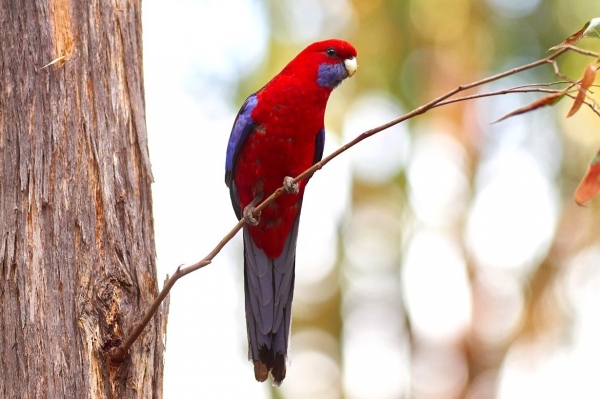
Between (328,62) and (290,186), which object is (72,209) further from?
(328,62)

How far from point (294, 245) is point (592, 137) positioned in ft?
18.3

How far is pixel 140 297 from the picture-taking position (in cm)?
261

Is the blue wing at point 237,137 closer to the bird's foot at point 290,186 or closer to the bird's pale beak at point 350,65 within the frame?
the bird's foot at point 290,186

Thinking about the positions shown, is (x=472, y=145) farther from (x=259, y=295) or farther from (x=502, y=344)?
(x=259, y=295)

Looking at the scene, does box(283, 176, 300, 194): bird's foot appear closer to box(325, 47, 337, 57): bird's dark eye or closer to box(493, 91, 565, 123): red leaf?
box(325, 47, 337, 57): bird's dark eye

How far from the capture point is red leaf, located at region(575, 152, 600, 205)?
2191 mm

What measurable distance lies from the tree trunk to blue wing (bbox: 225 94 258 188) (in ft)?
3.85

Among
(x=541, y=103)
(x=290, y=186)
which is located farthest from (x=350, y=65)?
(x=541, y=103)

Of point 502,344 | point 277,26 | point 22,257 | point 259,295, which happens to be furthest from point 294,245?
point 277,26

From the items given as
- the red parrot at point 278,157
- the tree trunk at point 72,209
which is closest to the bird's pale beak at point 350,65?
the red parrot at point 278,157

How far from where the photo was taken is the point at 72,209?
2.58 metres

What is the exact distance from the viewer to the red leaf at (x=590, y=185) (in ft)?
7.19

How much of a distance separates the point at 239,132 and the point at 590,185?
7.44ft

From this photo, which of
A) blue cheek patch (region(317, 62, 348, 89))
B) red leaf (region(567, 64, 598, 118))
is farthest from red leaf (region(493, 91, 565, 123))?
blue cheek patch (region(317, 62, 348, 89))
